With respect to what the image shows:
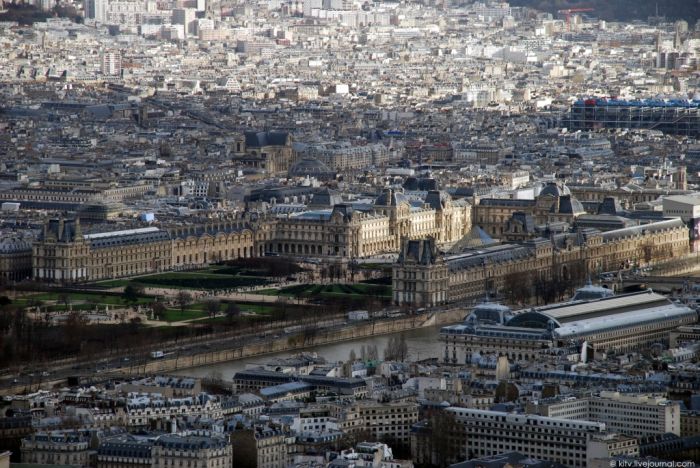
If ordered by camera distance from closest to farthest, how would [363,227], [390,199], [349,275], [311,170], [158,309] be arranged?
[158,309], [349,275], [363,227], [390,199], [311,170]

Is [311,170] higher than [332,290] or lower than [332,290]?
lower

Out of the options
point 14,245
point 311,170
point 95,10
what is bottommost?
point 95,10

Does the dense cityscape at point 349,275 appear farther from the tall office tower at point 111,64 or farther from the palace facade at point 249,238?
the tall office tower at point 111,64

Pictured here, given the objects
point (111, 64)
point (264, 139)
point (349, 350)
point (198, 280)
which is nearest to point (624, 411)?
point (349, 350)

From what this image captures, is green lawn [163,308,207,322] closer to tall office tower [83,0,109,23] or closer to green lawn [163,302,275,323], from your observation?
green lawn [163,302,275,323]

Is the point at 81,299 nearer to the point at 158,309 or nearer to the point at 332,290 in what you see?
the point at 158,309

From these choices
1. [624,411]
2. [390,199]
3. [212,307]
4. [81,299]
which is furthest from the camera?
[390,199]
